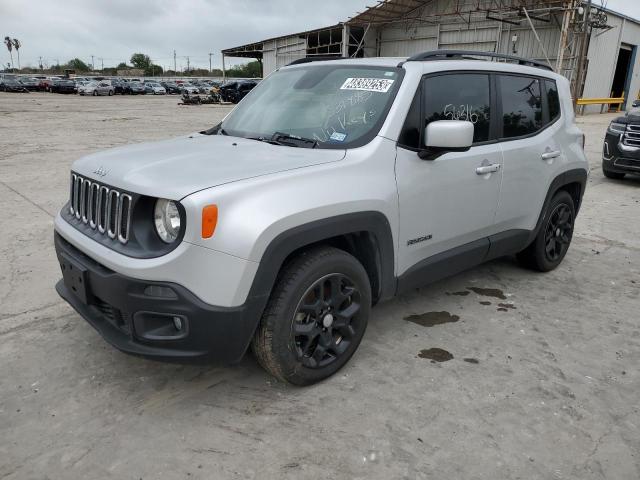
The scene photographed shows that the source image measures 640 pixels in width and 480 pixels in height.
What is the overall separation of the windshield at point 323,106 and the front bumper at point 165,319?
1.21 m

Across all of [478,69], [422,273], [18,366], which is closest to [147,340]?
[18,366]

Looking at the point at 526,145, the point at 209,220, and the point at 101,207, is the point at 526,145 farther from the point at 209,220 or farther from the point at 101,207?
the point at 101,207

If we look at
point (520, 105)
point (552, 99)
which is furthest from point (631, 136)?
point (520, 105)

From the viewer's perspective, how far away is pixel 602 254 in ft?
17.9

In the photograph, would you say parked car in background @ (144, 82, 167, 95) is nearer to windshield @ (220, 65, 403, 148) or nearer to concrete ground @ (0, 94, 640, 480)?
concrete ground @ (0, 94, 640, 480)

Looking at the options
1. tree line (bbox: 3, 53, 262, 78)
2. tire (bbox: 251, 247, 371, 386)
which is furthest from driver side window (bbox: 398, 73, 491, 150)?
tree line (bbox: 3, 53, 262, 78)

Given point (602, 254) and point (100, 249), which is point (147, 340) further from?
point (602, 254)

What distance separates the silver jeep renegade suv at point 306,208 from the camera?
7.88 feet

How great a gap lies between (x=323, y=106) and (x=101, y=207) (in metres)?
1.49

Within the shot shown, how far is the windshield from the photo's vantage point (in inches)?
124

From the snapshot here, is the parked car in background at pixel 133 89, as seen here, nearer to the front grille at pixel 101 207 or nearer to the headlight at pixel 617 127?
the headlight at pixel 617 127

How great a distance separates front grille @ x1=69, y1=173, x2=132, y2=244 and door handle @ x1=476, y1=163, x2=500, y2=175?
2287 millimetres

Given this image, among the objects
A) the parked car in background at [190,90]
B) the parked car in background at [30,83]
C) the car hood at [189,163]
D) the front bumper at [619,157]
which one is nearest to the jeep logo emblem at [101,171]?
the car hood at [189,163]

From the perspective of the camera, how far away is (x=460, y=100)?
11.7 feet
